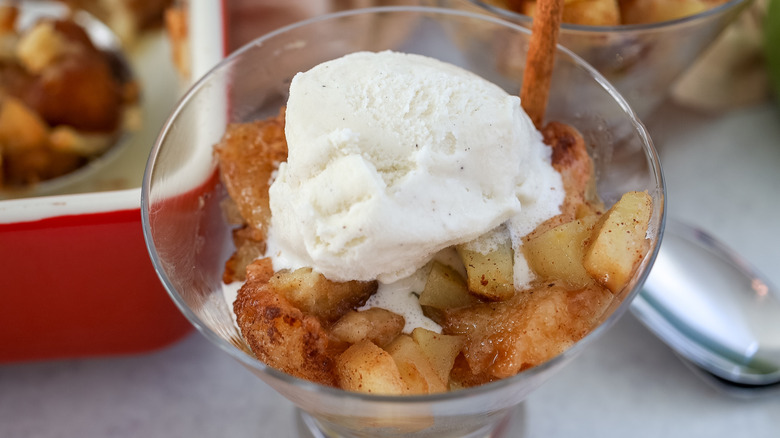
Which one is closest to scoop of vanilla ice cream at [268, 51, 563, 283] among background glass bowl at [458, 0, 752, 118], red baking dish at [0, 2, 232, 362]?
red baking dish at [0, 2, 232, 362]

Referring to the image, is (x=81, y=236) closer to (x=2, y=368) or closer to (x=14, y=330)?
(x=14, y=330)

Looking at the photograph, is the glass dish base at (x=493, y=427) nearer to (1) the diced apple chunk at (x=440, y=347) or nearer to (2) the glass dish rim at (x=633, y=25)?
(1) the diced apple chunk at (x=440, y=347)

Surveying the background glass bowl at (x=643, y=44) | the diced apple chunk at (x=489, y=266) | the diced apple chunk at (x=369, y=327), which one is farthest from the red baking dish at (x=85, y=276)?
the background glass bowl at (x=643, y=44)

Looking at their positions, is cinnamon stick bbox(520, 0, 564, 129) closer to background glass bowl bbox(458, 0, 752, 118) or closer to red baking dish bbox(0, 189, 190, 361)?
background glass bowl bbox(458, 0, 752, 118)

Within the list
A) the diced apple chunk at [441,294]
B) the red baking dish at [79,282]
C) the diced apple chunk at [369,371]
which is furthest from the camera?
the red baking dish at [79,282]

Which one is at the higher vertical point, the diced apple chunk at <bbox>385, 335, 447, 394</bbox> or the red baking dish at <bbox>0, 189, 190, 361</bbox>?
the diced apple chunk at <bbox>385, 335, 447, 394</bbox>

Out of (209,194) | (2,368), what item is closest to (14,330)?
(2,368)
